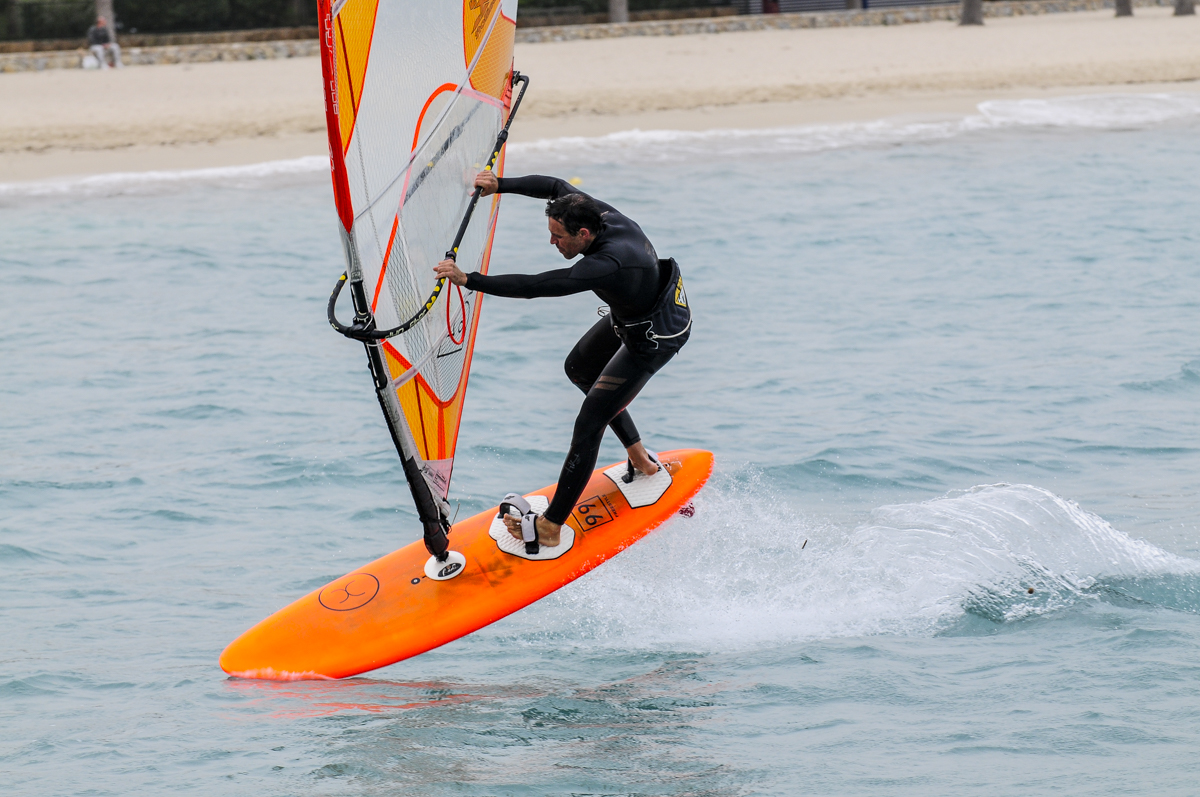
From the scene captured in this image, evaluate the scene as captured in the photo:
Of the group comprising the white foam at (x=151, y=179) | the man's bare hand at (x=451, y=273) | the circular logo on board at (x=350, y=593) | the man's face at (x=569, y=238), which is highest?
the man's face at (x=569, y=238)

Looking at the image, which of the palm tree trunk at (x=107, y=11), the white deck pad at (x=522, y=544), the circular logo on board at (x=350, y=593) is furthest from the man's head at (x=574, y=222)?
the palm tree trunk at (x=107, y=11)

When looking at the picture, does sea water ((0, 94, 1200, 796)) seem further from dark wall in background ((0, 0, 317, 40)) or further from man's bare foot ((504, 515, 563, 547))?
dark wall in background ((0, 0, 317, 40))

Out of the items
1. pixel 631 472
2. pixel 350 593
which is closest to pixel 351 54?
pixel 350 593

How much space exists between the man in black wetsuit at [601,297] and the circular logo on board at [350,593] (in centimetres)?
74

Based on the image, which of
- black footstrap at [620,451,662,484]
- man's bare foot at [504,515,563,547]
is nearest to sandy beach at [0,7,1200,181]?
black footstrap at [620,451,662,484]

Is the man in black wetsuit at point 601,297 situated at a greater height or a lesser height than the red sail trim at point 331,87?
lesser

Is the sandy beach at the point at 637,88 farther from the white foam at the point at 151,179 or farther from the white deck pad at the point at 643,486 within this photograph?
the white deck pad at the point at 643,486

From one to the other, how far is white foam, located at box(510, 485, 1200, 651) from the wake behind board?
514mm

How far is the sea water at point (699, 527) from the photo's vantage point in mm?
5145

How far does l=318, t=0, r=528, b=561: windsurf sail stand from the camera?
4.57m

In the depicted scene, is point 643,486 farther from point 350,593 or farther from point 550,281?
point 550,281

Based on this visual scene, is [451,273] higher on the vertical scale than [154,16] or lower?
lower

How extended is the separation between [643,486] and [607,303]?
1.33 m

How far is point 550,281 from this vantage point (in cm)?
489
